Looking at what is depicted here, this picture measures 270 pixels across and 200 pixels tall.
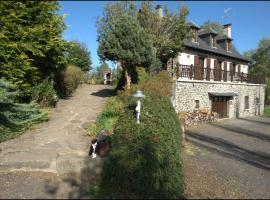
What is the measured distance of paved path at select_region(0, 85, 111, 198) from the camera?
23.1 feet

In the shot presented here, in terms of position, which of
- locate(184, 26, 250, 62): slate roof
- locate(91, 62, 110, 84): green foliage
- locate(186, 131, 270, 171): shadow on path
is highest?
locate(184, 26, 250, 62): slate roof

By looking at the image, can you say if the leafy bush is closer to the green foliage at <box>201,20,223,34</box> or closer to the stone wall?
the stone wall

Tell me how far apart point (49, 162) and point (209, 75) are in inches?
632

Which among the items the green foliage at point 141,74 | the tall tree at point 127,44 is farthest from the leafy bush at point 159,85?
the tall tree at point 127,44

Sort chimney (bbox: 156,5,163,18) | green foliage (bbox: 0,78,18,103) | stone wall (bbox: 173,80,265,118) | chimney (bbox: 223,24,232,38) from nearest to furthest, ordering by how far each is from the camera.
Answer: green foliage (bbox: 0,78,18,103)
stone wall (bbox: 173,80,265,118)
chimney (bbox: 156,5,163,18)
chimney (bbox: 223,24,232,38)

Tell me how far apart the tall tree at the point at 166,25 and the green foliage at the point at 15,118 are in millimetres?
9639

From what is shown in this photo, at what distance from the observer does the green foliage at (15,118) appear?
11.2m

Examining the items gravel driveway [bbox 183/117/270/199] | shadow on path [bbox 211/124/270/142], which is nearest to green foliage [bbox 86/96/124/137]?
gravel driveway [bbox 183/117/270/199]

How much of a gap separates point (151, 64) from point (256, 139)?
7120mm

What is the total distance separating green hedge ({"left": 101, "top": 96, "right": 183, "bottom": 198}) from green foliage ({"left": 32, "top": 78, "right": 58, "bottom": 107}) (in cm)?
745

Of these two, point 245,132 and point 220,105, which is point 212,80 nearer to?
point 220,105

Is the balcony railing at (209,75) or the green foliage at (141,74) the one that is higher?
the balcony railing at (209,75)

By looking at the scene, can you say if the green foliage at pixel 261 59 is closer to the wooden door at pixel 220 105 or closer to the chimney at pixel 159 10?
the wooden door at pixel 220 105

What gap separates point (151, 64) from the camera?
17.4 m
